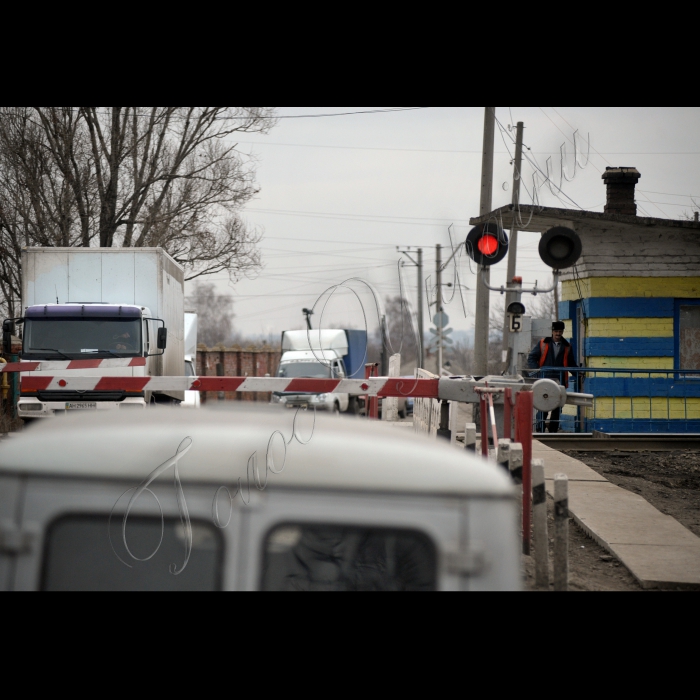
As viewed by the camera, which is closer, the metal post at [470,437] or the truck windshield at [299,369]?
the metal post at [470,437]

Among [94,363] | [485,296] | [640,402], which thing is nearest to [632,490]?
[640,402]

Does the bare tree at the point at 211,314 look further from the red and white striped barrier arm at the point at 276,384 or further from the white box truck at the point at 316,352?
the red and white striped barrier arm at the point at 276,384

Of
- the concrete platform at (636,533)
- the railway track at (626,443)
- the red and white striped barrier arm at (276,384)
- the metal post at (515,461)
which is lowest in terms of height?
the concrete platform at (636,533)

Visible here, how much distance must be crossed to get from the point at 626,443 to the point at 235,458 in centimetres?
871

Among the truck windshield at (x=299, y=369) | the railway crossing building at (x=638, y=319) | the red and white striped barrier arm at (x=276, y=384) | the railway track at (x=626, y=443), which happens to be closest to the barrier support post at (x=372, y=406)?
the red and white striped barrier arm at (x=276, y=384)

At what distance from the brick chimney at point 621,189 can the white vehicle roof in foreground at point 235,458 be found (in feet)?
41.9

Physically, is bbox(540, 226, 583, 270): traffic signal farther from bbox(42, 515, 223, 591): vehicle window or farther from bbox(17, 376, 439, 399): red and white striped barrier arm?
bbox(42, 515, 223, 591): vehicle window

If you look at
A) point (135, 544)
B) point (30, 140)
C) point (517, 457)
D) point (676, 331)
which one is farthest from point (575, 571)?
point (30, 140)

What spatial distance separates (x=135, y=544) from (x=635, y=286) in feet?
37.6

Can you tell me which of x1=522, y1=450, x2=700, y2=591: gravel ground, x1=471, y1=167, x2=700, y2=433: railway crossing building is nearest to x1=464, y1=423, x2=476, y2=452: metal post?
x1=522, y1=450, x2=700, y2=591: gravel ground

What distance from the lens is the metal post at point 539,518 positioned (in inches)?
161

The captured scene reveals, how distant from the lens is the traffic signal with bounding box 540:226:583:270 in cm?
505

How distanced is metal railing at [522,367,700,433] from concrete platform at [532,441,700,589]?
4396 millimetres

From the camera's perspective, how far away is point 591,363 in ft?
41.6
